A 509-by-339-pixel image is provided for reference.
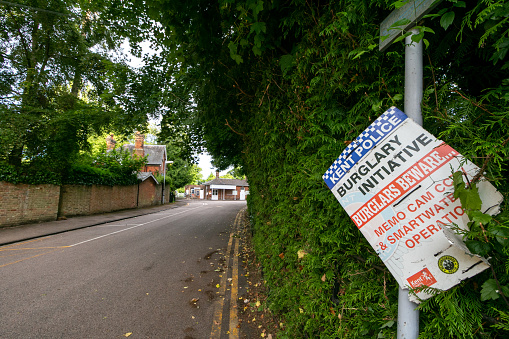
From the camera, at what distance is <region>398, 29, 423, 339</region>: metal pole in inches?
48.4

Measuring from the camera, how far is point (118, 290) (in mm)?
4617

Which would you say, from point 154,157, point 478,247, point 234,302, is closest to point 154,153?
point 154,157

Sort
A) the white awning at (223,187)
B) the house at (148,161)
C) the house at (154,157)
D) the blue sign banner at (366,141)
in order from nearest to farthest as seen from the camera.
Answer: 1. the blue sign banner at (366,141)
2. the house at (148,161)
3. the house at (154,157)
4. the white awning at (223,187)

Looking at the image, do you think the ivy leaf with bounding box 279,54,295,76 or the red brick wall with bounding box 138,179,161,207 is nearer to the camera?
the ivy leaf with bounding box 279,54,295,76

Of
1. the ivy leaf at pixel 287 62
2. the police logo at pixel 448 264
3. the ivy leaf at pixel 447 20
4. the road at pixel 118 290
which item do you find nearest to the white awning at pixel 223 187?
the road at pixel 118 290

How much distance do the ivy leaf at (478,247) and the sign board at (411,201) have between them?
0.10 feet

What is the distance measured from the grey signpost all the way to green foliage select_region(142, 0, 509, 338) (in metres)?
0.06

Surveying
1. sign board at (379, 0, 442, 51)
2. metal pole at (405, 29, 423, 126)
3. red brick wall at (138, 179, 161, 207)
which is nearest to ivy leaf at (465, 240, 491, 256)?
metal pole at (405, 29, 423, 126)

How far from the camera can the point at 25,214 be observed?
12266 millimetres

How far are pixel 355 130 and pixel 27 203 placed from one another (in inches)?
680

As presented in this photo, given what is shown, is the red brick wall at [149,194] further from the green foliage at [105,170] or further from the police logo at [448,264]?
the police logo at [448,264]

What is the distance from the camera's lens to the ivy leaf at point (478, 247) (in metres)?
0.96

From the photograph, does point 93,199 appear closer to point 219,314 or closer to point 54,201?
point 54,201

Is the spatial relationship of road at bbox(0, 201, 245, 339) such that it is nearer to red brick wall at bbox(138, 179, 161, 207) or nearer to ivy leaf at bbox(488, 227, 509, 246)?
ivy leaf at bbox(488, 227, 509, 246)
